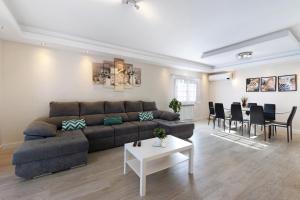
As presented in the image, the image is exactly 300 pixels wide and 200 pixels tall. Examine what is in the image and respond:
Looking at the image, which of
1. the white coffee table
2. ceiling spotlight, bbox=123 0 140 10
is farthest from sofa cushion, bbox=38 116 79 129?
ceiling spotlight, bbox=123 0 140 10

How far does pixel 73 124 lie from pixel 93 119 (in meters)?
0.50

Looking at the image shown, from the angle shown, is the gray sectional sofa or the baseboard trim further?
the baseboard trim

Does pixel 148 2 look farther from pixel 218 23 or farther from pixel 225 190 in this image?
pixel 225 190

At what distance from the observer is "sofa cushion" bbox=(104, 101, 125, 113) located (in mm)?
4137

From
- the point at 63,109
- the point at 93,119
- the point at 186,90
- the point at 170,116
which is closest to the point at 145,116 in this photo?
the point at 170,116

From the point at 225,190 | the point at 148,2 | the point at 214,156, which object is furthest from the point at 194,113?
the point at 148,2

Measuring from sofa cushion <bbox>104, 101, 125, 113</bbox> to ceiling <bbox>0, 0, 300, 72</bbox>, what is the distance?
1.48m

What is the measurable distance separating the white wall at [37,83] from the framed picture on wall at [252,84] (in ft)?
17.8

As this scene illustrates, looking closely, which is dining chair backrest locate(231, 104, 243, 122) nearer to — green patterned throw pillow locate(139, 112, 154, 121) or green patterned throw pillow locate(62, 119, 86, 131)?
green patterned throw pillow locate(139, 112, 154, 121)

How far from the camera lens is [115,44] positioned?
401 centimetres

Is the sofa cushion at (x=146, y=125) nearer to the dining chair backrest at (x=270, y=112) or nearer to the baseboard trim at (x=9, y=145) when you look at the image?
the baseboard trim at (x=9, y=145)

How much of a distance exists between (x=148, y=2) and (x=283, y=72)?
221 inches

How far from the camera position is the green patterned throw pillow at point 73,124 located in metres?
3.23

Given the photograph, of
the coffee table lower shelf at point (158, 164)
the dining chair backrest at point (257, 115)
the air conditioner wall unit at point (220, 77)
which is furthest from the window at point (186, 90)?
the coffee table lower shelf at point (158, 164)
